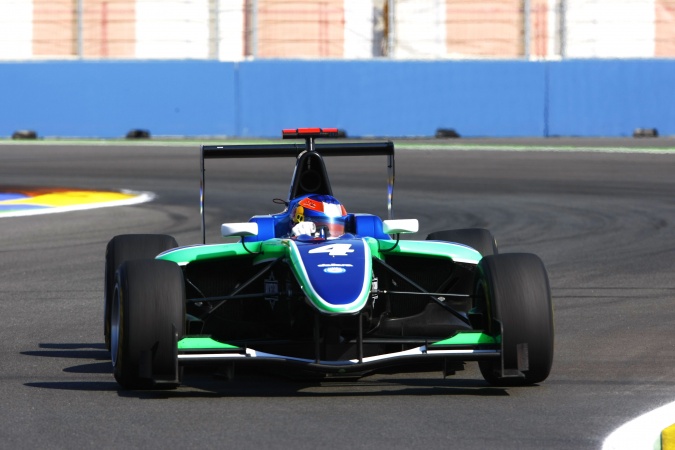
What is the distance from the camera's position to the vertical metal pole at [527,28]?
108ft

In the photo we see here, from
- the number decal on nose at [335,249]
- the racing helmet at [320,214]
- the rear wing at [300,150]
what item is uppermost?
the rear wing at [300,150]

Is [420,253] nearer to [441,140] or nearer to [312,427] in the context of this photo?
[312,427]

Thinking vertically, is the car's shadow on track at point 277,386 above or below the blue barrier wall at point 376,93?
below

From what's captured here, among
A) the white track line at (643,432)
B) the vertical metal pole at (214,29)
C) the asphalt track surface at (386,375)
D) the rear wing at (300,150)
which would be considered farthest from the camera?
the vertical metal pole at (214,29)

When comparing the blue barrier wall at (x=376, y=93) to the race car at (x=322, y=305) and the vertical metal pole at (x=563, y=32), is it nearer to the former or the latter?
the vertical metal pole at (x=563, y=32)

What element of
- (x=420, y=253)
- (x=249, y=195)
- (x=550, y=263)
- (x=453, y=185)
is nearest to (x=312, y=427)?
(x=420, y=253)

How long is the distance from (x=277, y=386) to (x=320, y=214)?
4.00 ft

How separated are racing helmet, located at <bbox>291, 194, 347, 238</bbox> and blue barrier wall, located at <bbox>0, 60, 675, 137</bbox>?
1000 inches

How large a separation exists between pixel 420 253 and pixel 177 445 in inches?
85.9

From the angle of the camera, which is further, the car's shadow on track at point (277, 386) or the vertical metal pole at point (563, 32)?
the vertical metal pole at point (563, 32)

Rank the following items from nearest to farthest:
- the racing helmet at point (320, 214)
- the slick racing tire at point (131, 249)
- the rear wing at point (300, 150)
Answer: the racing helmet at point (320, 214), the slick racing tire at point (131, 249), the rear wing at point (300, 150)

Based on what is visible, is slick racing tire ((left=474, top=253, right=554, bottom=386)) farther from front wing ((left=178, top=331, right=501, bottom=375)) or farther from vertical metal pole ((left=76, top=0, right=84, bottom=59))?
vertical metal pole ((left=76, top=0, right=84, bottom=59))

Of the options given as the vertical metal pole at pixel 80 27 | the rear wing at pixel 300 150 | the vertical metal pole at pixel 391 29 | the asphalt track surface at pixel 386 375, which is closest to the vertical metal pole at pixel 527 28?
the vertical metal pole at pixel 391 29

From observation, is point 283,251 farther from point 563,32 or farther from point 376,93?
point 563,32
